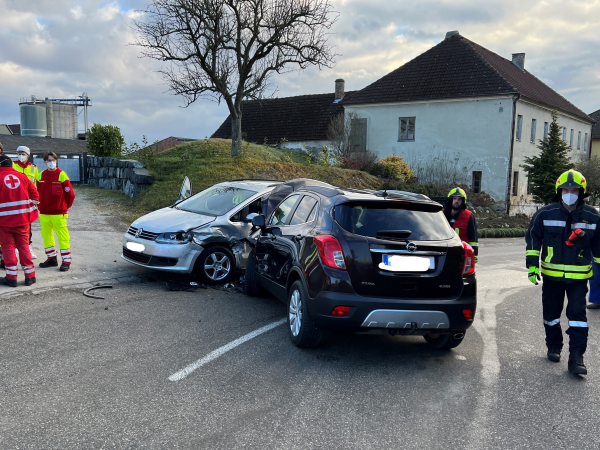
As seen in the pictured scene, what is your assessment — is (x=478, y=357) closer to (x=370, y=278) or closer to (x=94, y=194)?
(x=370, y=278)

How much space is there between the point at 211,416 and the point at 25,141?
43.9 meters

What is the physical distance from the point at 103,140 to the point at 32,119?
41642mm

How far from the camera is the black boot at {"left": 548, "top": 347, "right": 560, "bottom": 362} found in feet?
17.7

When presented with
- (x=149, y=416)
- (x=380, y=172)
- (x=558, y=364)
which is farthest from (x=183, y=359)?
(x=380, y=172)

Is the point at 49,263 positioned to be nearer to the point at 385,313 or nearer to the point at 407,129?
the point at 385,313

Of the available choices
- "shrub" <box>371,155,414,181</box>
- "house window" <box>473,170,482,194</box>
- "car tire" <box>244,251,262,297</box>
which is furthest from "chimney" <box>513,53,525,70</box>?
"car tire" <box>244,251,262,297</box>

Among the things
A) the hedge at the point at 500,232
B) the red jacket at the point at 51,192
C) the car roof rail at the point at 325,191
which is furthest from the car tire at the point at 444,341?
the hedge at the point at 500,232

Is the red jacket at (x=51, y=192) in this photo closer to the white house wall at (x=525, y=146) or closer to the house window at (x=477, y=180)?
the house window at (x=477, y=180)

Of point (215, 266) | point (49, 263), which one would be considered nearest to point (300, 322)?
point (215, 266)

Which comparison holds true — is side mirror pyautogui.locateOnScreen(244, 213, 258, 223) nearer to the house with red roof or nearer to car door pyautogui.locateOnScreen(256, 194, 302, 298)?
car door pyautogui.locateOnScreen(256, 194, 302, 298)

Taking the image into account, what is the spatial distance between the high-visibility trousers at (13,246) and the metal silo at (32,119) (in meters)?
57.0

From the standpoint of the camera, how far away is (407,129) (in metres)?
34.0

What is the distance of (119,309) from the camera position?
6.67m

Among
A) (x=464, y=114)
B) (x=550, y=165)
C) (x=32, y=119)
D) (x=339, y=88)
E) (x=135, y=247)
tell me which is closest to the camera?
(x=135, y=247)
